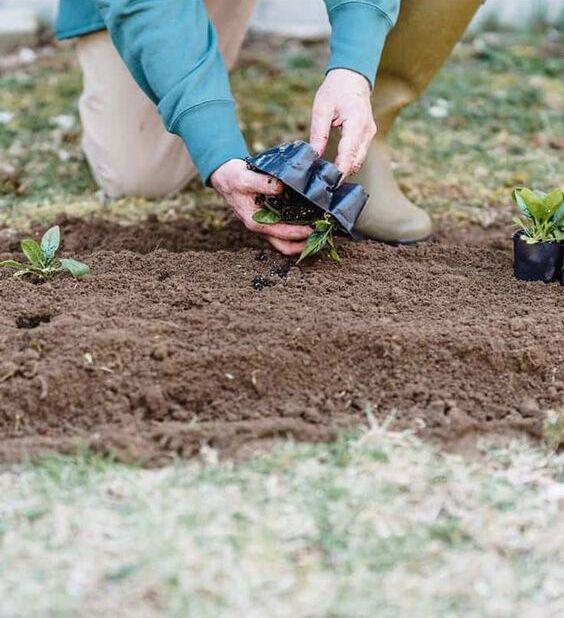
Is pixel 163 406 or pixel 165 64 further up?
pixel 165 64

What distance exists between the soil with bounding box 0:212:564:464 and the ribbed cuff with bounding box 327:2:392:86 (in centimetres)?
53

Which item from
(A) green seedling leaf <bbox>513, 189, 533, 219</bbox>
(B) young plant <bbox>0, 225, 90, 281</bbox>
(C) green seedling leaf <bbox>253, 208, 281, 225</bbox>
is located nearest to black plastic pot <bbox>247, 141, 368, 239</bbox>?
(C) green seedling leaf <bbox>253, 208, 281, 225</bbox>

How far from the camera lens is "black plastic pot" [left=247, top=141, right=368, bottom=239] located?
2316 millimetres

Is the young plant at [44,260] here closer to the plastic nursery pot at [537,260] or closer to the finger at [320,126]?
the finger at [320,126]

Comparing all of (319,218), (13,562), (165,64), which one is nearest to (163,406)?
(13,562)

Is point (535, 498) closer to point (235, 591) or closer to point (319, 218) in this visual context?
point (235, 591)

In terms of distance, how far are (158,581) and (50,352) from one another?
2.36 feet

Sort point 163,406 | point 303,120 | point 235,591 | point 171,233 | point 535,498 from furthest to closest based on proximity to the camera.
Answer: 1. point 303,120
2. point 171,233
3. point 163,406
4. point 535,498
5. point 235,591

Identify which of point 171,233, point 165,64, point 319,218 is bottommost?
point 171,233

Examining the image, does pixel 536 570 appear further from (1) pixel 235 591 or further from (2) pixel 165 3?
(2) pixel 165 3

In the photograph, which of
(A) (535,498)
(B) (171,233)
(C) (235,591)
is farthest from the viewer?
(B) (171,233)

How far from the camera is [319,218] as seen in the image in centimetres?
245

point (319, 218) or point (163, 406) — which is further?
point (319, 218)

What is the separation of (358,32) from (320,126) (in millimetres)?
313
